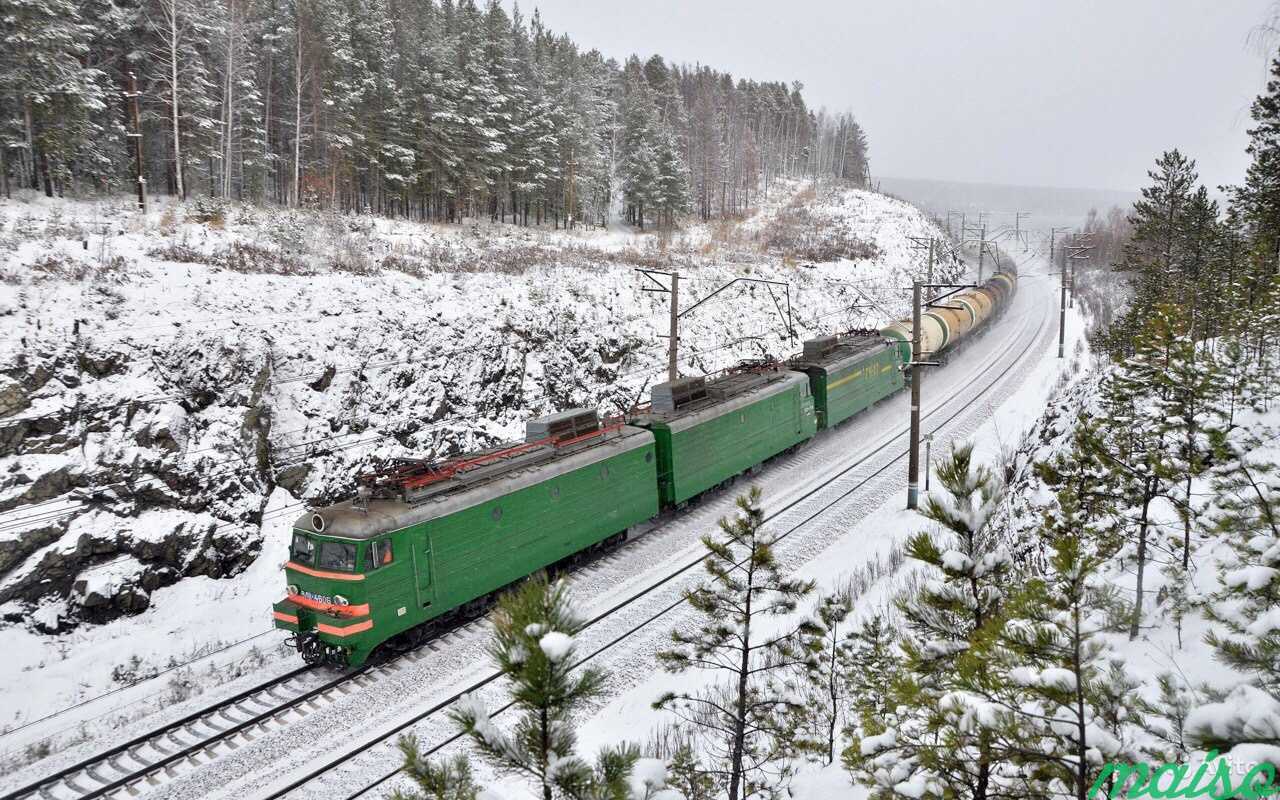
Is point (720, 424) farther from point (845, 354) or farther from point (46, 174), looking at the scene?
point (46, 174)

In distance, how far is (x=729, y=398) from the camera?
75.0ft

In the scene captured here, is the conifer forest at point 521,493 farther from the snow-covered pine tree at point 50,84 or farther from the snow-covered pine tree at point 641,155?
the snow-covered pine tree at point 641,155

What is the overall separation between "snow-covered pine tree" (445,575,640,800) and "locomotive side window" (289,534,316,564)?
432 inches

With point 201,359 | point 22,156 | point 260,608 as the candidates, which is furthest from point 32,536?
point 22,156

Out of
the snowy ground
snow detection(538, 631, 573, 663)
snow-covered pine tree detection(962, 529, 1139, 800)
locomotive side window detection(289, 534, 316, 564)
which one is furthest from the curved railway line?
snow detection(538, 631, 573, 663)

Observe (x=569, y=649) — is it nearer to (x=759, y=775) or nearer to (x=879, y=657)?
(x=879, y=657)

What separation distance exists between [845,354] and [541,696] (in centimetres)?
2878

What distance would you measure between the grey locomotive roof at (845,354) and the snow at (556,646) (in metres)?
25.3

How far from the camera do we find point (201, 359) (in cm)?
2025

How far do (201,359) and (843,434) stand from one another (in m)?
23.2

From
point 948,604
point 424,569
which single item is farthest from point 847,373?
point 948,604

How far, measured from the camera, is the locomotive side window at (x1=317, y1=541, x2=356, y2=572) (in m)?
13.0

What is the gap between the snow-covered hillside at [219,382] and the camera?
52.5 feet

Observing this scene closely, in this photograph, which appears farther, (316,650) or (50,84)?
(50,84)
